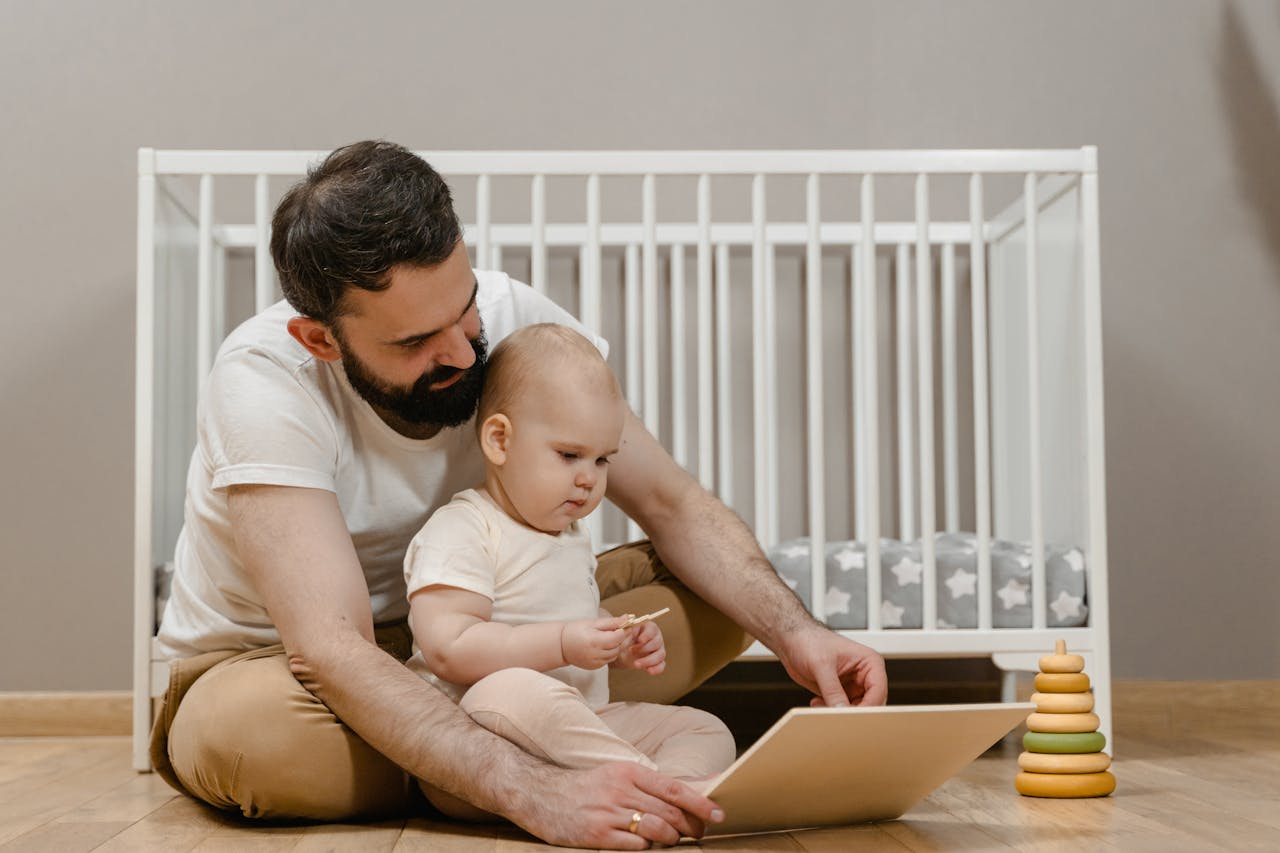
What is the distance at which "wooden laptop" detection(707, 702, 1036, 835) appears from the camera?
1.05 m

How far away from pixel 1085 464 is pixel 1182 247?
0.76 m

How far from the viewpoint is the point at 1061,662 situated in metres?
1.46

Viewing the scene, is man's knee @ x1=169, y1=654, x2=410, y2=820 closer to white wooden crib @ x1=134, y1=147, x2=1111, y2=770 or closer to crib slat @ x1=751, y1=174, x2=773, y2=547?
white wooden crib @ x1=134, y1=147, x2=1111, y2=770

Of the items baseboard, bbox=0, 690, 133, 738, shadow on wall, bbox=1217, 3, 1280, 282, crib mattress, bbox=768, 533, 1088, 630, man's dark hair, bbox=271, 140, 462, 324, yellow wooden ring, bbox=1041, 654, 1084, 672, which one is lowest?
baseboard, bbox=0, 690, 133, 738

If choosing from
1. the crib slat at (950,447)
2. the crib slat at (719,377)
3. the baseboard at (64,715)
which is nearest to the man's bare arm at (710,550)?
the crib slat at (719,377)

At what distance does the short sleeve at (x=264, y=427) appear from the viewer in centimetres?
127

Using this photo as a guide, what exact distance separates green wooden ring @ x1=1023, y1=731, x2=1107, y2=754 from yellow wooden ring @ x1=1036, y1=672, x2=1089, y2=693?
0.16 ft

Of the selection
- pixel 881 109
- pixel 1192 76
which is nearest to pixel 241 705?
pixel 881 109

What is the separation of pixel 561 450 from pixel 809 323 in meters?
0.64

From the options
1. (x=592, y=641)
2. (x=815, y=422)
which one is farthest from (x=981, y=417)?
(x=592, y=641)

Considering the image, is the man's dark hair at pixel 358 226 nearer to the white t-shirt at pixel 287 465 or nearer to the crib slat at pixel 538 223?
the white t-shirt at pixel 287 465

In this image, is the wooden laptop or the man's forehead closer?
the wooden laptop

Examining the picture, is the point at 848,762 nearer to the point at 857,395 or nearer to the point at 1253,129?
the point at 857,395

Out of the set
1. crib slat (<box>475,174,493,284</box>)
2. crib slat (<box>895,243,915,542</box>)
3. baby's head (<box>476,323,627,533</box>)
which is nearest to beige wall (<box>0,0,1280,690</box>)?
crib slat (<box>895,243,915,542</box>)
